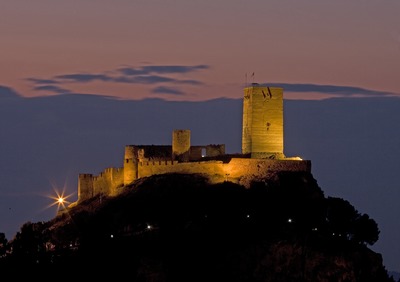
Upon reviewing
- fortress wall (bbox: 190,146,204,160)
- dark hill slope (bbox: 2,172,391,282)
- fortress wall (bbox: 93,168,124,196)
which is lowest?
dark hill slope (bbox: 2,172,391,282)

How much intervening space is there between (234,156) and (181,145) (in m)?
4.15

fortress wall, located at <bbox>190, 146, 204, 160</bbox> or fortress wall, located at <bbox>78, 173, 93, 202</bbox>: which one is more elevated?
fortress wall, located at <bbox>190, 146, 204, 160</bbox>

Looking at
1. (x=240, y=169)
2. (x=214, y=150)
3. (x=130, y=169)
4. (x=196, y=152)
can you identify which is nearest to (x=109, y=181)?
(x=130, y=169)

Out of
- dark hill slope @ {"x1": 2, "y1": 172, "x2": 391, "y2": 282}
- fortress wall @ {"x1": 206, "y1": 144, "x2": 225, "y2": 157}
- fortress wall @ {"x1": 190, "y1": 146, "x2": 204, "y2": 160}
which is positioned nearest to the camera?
dark hill slope @ {"x1": 2, "y1": 172, "x2": 391, "y2": 282}

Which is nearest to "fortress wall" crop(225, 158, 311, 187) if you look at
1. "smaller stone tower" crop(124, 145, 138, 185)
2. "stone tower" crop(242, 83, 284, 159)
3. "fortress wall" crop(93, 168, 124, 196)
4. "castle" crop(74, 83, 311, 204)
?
"castle" crop(74, 83, 311, 204)

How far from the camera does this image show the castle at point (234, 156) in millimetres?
111875

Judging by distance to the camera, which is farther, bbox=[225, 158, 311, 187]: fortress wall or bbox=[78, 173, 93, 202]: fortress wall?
bbox=[78, 173, 93, 202]: fortress wall

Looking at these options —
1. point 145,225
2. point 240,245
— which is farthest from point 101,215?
point 240,245

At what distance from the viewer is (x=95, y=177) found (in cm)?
11862

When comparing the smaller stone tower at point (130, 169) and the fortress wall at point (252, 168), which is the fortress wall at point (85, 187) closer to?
the smaller stone tower at point (130, 169)

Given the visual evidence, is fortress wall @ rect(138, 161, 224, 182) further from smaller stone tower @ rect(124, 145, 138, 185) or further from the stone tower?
the stone tower

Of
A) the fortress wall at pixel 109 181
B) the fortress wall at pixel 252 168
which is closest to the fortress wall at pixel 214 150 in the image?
the fortress wall at pixel 252 168

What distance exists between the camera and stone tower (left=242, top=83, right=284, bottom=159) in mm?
115625

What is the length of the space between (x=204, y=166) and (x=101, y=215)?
8.53 metres
